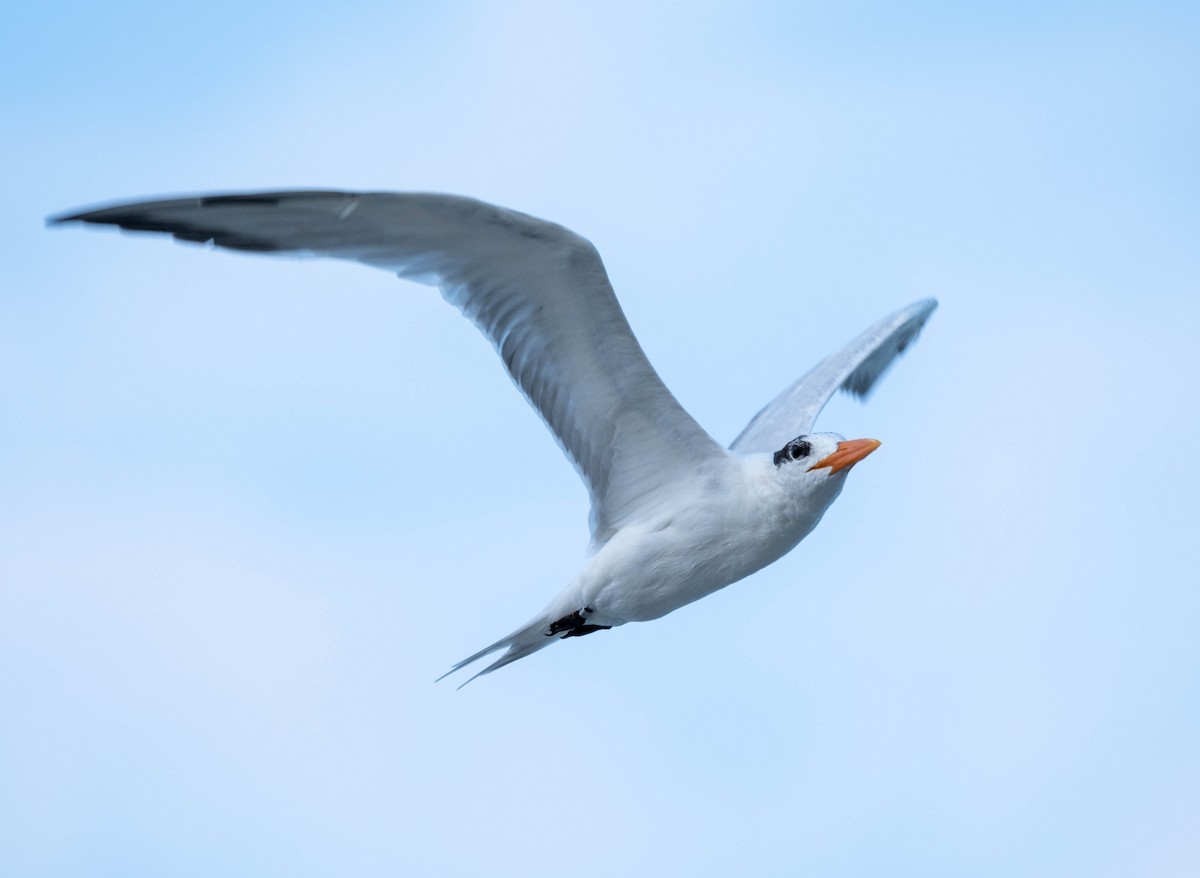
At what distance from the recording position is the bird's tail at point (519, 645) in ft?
24.4

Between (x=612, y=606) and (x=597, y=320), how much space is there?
1.38 metres

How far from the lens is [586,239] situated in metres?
6.69

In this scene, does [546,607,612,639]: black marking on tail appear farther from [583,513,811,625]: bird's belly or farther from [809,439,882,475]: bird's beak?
[809,439,882,475]: bird's beak

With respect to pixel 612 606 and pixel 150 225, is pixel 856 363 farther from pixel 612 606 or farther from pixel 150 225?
pixel 150 225

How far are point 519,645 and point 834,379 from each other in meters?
2.68

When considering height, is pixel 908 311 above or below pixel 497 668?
above

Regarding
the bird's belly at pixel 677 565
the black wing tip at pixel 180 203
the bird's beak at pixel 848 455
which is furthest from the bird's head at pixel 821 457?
the black wing tip at pixel 180 203

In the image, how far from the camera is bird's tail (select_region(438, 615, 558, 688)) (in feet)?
24.4

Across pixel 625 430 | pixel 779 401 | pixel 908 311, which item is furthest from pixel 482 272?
pixel 908 311

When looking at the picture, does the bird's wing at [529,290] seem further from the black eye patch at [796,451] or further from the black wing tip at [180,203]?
the black eye patch at [796,451]

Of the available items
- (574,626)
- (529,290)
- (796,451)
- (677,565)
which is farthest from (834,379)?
(529,290)

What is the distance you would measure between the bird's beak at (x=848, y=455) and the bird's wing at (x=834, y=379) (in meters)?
1.37

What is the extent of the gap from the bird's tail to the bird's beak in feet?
5.30

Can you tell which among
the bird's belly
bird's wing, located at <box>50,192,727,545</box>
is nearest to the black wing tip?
bird's wing, located at <box>50,192,727,545</box>
